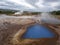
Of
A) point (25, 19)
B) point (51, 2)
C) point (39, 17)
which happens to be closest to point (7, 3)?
point (25, 19)

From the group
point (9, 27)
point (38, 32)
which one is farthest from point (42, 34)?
point (9, 27)

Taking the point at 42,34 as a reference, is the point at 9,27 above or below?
above

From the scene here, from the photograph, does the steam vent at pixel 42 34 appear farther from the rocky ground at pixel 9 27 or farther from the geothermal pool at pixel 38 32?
the rocky ground at pixel 9 27

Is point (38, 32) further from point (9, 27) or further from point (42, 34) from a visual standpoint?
point (9, 27)

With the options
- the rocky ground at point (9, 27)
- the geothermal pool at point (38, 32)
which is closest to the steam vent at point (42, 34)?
the geothermal pool at point (38, 32)

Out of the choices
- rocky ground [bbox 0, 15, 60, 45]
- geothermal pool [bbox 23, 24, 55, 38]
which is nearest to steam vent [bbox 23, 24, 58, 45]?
geothermal pool [bbox 23, 24, 55, 38]

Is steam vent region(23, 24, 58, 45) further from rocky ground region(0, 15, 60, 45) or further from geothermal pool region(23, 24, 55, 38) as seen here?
rocky ground region(0, 15, 60, 45)

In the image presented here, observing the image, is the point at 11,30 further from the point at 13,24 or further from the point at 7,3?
the point at 7,3
